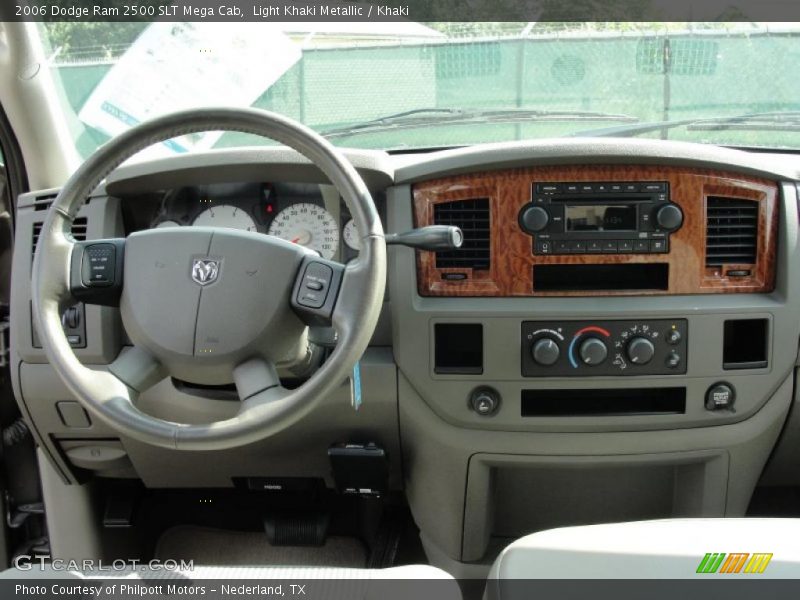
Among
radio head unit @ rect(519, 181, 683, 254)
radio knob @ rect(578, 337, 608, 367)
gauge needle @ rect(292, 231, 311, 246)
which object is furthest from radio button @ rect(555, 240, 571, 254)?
gauge needle @ rect(292, 231, 311, 246)

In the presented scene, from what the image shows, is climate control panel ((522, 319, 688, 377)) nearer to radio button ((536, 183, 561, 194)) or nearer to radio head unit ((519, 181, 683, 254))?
radio head unit ((519, 181, 683, 254))

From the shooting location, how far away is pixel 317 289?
5.03ft

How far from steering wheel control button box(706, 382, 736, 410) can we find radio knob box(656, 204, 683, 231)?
0.44 meters

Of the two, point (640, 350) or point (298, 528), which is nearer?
point (640, 350)

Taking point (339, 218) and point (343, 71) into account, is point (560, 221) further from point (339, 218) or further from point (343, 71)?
point (343, 71)

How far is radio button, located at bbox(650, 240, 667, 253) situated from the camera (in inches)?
80.7

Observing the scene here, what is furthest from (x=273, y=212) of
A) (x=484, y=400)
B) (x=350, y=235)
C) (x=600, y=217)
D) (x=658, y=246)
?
(x=658, y=246)

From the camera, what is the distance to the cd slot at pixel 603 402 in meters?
2.12

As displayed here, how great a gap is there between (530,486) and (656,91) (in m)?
1.25

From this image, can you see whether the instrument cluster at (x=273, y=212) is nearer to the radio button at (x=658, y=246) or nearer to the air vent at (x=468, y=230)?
the air vent at (x=468, y=230)

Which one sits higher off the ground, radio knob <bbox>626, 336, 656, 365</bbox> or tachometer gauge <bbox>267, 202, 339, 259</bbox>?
tachometer gauge <bbox>267, 202, 339, 259</bbox>

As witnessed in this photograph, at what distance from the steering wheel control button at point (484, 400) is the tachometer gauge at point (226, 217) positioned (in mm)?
761

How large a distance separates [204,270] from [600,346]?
3.35 feet

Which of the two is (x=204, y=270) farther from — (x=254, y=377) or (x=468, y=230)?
(x=468, y=230)
